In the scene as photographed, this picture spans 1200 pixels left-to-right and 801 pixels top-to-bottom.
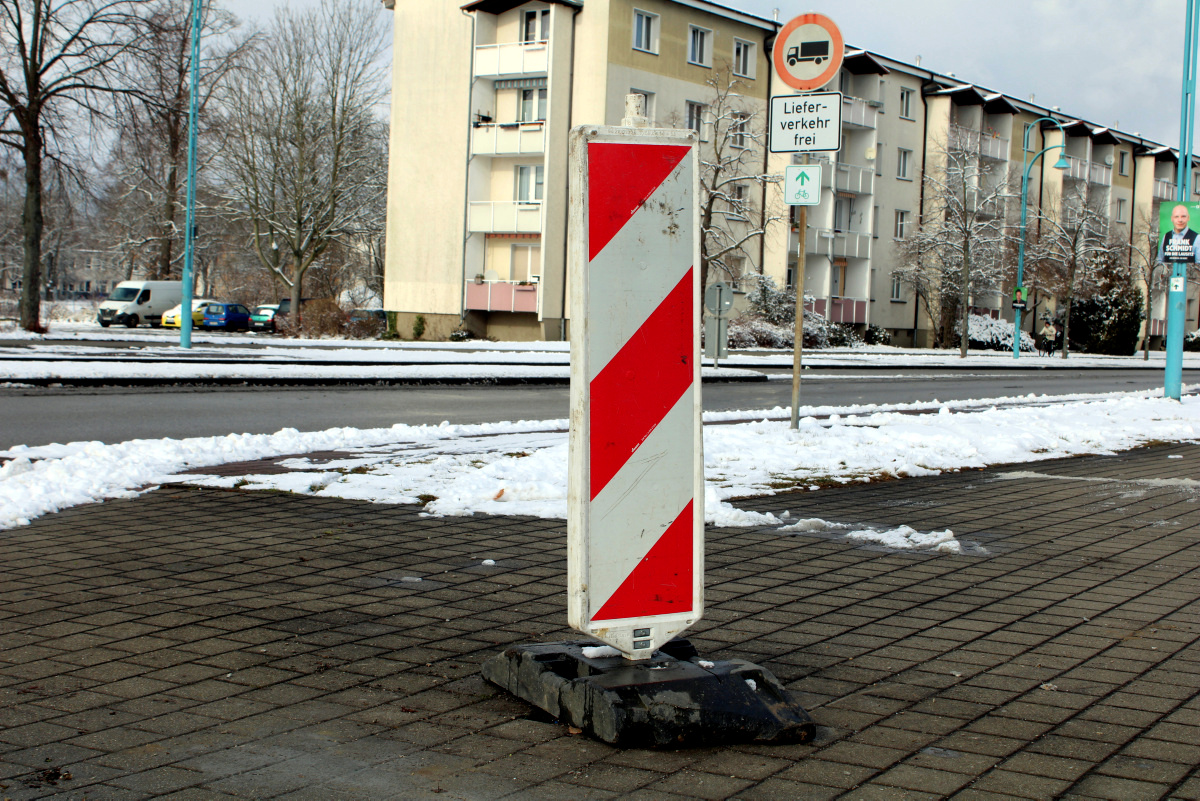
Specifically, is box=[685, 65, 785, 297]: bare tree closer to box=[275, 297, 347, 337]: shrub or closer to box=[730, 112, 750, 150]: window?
box=[730, 112, 750, 150]: window

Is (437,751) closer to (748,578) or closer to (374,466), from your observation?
(748,578)

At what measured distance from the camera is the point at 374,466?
8.59 m

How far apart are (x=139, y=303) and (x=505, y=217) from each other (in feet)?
59.1

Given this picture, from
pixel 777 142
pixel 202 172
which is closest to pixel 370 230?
pixel 202 172

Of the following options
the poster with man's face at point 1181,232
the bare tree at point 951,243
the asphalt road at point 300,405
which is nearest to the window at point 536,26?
the bare tree at point 951,243

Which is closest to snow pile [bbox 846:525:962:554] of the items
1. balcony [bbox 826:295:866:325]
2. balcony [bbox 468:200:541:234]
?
balcony [bbox 468:200:541:234]

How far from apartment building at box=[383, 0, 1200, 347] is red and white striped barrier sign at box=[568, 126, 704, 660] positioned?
37057mm

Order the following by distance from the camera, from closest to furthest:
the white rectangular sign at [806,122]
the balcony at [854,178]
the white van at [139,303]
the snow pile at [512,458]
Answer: the snow pile at [512,458] → the white rectangular sign at [806,122] → the white van at [139,303] → the balcony at [854,178]

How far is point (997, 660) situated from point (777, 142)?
7037 millimetres

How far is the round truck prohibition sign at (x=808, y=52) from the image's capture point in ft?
32.3

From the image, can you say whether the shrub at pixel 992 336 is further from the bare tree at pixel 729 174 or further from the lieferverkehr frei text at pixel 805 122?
the lieferverkehr frei text at pixel 805 122

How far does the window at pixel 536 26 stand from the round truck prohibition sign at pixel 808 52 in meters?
Result: 34.3

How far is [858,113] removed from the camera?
51.4 meters

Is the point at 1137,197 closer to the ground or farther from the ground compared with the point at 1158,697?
farther from the ground
